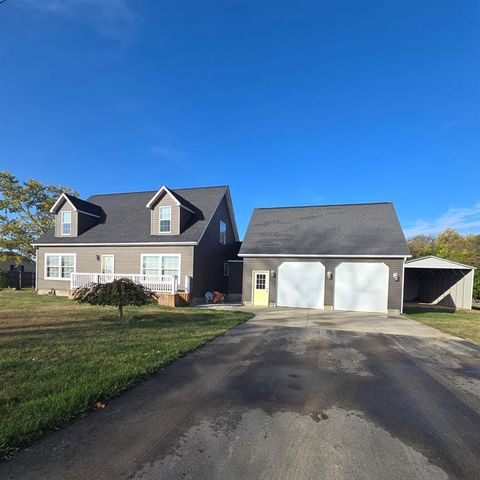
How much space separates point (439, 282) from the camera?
2184cm

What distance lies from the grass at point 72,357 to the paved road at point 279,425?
1.00 ft

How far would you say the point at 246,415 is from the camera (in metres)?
3.91

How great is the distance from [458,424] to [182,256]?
1424cm

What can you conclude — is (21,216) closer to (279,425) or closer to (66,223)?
(66,223)

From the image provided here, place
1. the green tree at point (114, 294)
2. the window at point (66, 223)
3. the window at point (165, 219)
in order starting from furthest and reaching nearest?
the window at point (66, 223) → the window at point (165, 219) → the green tree at point (114, 294)

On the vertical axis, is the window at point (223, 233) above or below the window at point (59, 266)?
above

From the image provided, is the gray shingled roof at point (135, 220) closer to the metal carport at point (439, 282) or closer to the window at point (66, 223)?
the window at point (66, 223)

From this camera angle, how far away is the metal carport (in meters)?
17.4

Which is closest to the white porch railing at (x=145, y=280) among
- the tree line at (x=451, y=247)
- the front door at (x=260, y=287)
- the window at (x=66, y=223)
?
the window at (x=66, y=223)

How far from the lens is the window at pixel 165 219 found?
1773 centimetres

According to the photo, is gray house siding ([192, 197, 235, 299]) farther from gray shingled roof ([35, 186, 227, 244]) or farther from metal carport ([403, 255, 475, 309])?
metal carport ([403, 255, 475, 309])

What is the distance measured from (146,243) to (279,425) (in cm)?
1500

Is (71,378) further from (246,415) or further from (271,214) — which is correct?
(271,214)

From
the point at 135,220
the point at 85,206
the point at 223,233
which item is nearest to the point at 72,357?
the point at 135,220
